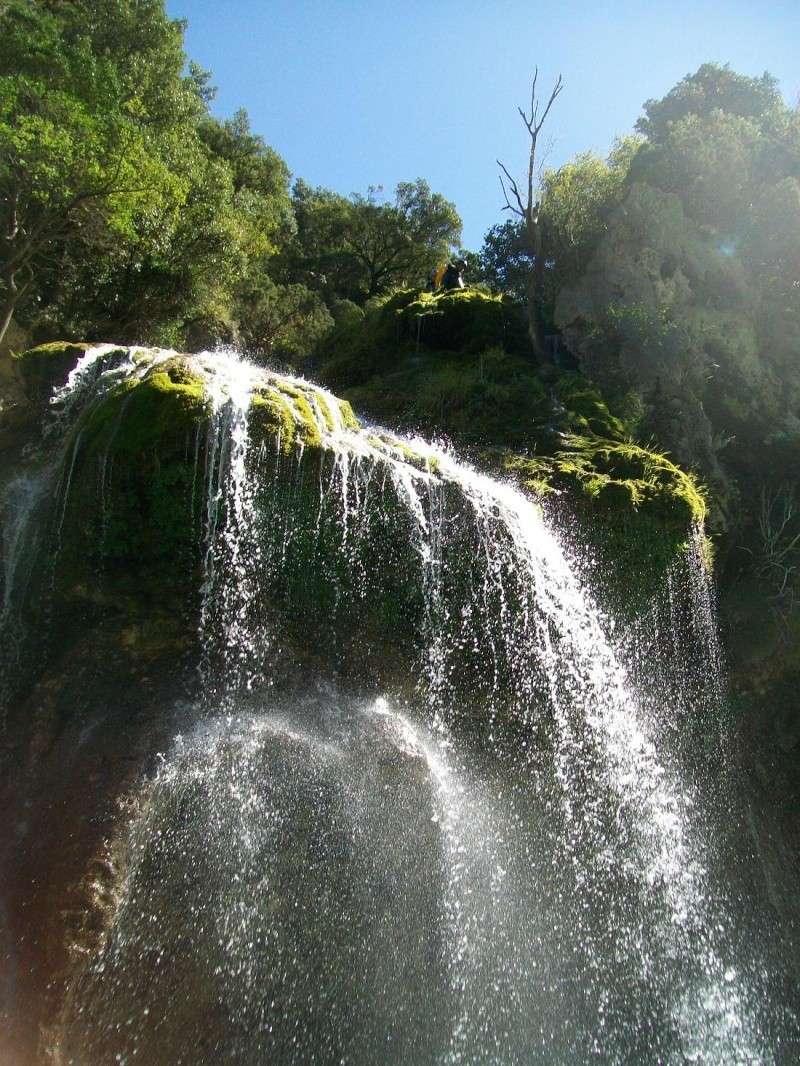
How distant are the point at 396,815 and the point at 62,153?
37.1 ft

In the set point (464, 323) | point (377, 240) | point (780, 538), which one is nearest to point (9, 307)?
point (464, 323)

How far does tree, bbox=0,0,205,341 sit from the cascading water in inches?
168

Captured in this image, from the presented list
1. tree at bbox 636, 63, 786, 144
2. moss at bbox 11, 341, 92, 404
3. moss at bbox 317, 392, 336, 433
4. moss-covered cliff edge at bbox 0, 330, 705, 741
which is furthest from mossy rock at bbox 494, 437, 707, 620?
tree at bbox 636, 63, 786, 144

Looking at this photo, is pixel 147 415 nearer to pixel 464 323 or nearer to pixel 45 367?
pixel 45 367

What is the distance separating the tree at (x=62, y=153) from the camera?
437 inches

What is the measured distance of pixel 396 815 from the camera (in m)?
7.46

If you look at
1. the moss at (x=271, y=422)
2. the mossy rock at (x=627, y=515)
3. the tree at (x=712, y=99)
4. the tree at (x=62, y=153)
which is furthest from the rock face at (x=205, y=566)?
the tree at (x=712, y=99)

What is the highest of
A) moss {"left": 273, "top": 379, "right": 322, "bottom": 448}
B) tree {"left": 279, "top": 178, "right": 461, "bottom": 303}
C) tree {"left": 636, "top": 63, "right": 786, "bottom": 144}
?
tree {"left": 636, "top": 63, "right": 786, "bottom": 144}

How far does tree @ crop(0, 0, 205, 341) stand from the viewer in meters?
11.1

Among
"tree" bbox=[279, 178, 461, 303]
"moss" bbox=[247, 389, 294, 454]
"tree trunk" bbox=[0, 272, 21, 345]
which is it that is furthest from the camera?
"tree" bbox=[279, 178, 461, 303]

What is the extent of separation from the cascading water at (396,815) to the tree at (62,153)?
4279mm

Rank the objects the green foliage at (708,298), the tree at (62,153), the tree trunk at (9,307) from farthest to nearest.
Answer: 1. the green foliage at (708,298)
2. the tree trunk at (9,307)
3. the tree at (62,153)

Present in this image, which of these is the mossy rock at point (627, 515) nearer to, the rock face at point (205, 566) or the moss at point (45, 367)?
the rock face at point (205, 566)

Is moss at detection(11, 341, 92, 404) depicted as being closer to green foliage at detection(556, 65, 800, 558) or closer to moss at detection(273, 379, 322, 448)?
moss at detection(273, 379, 322, 448)
